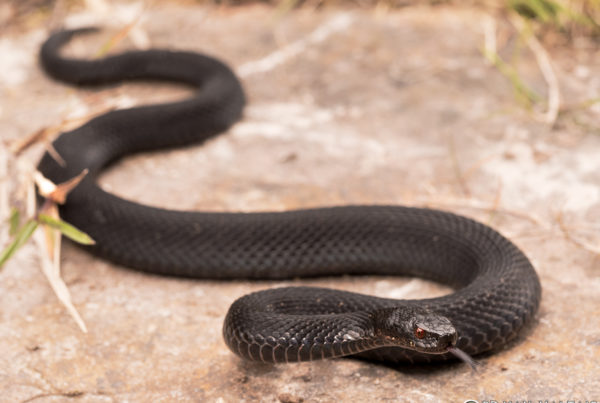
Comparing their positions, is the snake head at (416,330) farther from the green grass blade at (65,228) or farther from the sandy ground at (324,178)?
the green grass blade at (65,228)

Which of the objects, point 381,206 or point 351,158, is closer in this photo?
point 381,206

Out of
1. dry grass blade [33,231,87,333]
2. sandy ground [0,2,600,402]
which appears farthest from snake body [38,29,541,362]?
dry grass blade [33,231,87,333]

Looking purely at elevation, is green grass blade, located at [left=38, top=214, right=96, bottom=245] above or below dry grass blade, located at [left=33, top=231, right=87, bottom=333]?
above

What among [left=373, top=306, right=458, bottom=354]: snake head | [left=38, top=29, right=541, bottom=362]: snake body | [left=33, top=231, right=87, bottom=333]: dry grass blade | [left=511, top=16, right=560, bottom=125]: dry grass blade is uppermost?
[left=511, top=16, right=560, bottom=125]: dry grass blade

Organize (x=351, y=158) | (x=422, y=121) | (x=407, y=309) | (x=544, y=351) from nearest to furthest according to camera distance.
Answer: (x=407, y=309) → (x=544, y=351) → (x=351, y=158) → (x=422, y=121)

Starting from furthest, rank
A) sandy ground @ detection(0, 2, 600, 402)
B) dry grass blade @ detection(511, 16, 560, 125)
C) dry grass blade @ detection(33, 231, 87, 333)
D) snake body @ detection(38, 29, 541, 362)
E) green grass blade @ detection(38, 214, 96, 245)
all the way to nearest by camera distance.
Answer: dry grass blade @ detection(511, 16, 560, 125) → green grass blade @ detection(38, 214, 96, 245) → dry grass blade @ detection(33, 231, 87, 333) → sandy ground @ detection(0, 2, 600, 402) → snake body @ detection(38, 29, 541, 362)

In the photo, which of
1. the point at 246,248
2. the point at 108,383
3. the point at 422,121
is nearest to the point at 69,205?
the point at 246,248

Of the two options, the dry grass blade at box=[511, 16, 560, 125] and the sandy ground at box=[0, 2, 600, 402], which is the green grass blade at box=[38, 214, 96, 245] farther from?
the dry grass blade at box=[511, 16, 560, 125]

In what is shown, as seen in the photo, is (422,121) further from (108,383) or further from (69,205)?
(108,383)
